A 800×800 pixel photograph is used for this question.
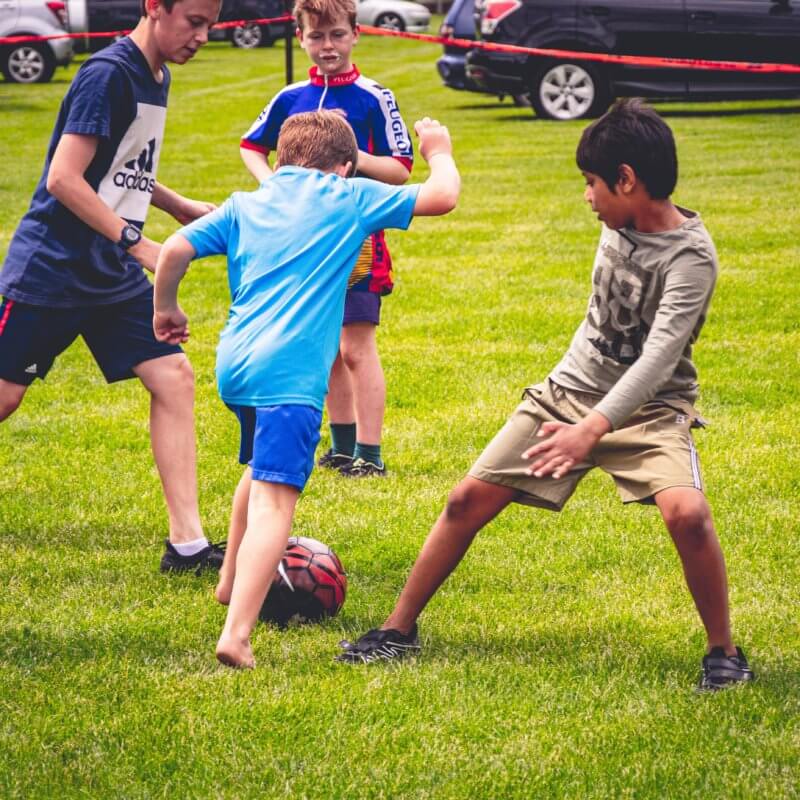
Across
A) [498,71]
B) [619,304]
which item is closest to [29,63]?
[498,71]

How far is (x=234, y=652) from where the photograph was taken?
4051mm

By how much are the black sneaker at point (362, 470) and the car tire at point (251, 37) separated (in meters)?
28.4

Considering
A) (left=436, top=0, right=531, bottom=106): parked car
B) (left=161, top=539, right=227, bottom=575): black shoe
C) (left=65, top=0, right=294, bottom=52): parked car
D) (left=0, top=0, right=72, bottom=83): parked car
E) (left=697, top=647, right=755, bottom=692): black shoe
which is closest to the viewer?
(left=697, top=647, right=755, bottom=692): black shoe

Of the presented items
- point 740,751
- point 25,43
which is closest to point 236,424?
point 740,751

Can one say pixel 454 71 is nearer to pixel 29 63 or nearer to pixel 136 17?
pixel 29 63

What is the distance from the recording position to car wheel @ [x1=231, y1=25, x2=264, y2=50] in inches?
1316

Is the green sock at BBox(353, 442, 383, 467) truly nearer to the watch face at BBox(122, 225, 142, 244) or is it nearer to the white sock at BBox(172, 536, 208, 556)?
the white sock at BBox(172, 536, 208, 556)

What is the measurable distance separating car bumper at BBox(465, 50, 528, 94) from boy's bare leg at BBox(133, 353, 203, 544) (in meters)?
13.8

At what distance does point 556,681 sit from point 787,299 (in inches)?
224

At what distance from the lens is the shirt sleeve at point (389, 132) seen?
19.6ft

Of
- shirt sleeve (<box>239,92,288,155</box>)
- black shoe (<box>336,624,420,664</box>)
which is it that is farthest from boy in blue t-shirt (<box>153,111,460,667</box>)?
shirt sleeve (<box>239,92,288,155</box>)

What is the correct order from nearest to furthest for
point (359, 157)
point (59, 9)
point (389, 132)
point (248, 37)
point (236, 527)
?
point (236, 527)
point (359, 157)
point (389, 132)
point (59, 9)
point (248, 37)

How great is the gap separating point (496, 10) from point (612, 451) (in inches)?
583

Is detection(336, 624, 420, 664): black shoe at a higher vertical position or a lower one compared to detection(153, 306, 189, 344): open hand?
lower
